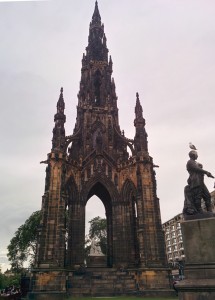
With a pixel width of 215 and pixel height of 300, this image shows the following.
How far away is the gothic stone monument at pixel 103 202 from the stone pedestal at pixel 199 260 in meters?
15.6

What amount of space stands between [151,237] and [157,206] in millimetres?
2898

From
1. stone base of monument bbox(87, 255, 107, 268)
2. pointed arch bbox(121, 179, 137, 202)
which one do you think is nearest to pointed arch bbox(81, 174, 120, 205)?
pointed arch bbox(121, 179, 137, 202)

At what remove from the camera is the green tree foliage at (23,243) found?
1460 inches

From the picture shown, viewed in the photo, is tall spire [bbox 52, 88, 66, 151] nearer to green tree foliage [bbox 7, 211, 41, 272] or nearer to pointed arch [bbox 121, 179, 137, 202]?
pointed arch [bbox 121, 179, 137, 202]

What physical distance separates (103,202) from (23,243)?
1507 cm

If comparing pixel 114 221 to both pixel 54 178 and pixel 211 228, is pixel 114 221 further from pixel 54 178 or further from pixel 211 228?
pixel 211 228

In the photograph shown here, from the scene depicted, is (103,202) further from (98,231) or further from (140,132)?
(98,231)

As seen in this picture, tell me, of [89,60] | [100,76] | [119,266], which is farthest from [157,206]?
[89,60]

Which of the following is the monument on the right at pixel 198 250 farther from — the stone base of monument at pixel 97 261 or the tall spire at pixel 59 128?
the stone base of monument at pixel 97 261

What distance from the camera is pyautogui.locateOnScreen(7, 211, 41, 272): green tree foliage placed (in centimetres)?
3709

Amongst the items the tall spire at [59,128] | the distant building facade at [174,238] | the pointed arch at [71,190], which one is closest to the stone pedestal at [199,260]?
the tall spire at [59,128]

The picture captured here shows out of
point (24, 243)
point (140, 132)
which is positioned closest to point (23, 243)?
point (24, 243)

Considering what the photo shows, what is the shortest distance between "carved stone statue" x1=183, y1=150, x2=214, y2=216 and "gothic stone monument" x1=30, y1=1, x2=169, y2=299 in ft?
51.7

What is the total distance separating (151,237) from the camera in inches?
902
